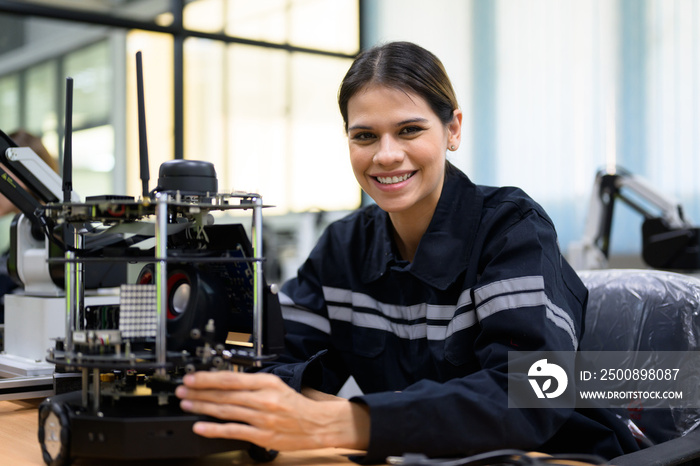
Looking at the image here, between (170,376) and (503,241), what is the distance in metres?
0.53

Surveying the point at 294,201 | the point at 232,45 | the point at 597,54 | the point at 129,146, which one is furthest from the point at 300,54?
the point at 597,54

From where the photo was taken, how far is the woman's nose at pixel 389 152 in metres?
1.21

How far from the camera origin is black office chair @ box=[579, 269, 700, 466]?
1.26 meters

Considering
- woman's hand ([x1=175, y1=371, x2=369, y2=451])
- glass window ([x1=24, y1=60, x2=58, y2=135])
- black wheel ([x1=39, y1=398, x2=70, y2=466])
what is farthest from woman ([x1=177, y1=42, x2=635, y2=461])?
glass window ([x1=24, y1=60, x2=58, y2=135])

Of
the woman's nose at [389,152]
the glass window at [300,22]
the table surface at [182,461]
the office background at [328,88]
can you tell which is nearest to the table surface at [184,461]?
the table surface at [182,461]

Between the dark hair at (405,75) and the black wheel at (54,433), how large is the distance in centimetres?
71

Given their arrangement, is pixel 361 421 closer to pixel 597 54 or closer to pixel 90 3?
pixel 597 54

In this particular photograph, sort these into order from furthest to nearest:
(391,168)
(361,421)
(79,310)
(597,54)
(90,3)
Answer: (90,3) → (597,54) → (391,168) → (79,310) → (361,421)

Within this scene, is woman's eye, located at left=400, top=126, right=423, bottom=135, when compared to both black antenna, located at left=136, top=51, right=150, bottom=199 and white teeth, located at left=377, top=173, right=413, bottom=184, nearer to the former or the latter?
white teeth, located at left=377, top=173, right=413, bottom=184

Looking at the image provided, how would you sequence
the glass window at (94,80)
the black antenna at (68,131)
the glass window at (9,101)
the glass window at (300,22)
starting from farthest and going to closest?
the glass window at (300,22), the glass window at (94,80), the glass window at (9,101), the black antenna at (68,131)

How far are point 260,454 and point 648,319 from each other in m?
0.80

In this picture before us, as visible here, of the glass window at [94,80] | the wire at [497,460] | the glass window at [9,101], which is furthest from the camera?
the glass window at [94,80]

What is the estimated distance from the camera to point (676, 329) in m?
1.28

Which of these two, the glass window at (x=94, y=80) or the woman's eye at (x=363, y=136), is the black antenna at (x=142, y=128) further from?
the glass window at (x=94, y=80)
